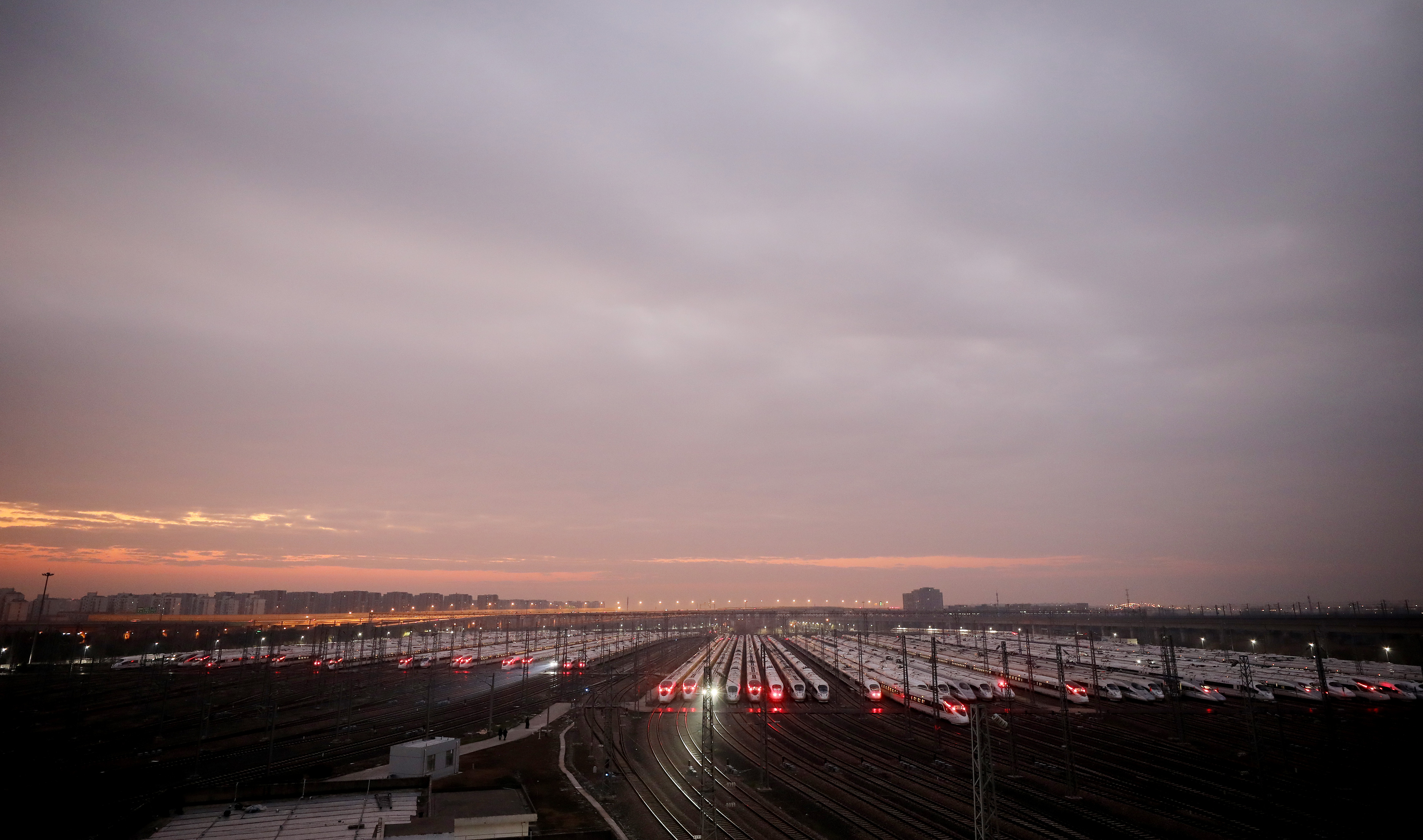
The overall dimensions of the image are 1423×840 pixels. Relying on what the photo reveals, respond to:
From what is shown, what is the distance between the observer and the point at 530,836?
1138 inches

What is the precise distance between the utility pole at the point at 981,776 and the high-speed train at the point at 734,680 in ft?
170

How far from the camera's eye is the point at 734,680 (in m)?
84.8

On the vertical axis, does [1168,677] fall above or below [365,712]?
above

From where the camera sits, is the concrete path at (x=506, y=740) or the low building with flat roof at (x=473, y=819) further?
the concrete path at (x=506, y=740)

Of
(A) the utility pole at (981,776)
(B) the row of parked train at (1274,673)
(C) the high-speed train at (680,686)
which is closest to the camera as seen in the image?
(A) the utility pole at (981,776)

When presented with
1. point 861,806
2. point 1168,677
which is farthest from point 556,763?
point 1168,677

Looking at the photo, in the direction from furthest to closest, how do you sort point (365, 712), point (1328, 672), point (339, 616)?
point (339, 616) → point (1328, 672) → point (365, 712)

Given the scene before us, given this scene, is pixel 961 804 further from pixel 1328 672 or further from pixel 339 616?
pixel 339 616

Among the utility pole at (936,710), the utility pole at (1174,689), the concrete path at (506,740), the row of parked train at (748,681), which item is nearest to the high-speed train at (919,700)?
the utility pole at (936,710)

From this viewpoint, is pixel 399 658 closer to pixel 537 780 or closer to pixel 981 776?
pixel 537 780

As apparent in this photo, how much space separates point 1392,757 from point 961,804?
33831 millimetres

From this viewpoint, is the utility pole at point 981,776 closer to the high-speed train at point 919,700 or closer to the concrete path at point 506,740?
the concrete path at point 506,740

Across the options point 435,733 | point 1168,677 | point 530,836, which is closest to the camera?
point 530,836

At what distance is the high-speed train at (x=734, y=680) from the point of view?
236 ft
